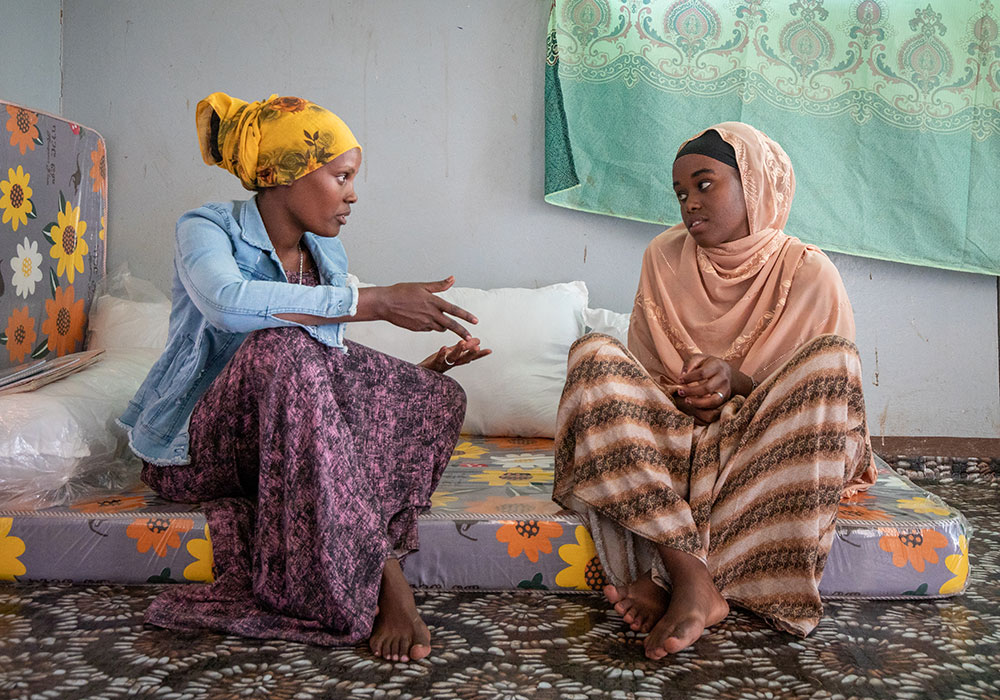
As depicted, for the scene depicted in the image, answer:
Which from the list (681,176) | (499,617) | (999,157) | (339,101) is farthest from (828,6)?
(499,617)

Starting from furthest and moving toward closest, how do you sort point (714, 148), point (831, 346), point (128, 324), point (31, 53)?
point (31, 53)
point (128, 324)
point (714, 148)
point (831, 346)

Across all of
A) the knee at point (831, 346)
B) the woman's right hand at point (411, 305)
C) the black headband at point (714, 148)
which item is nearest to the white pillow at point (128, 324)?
the woman's right hand at point (411, 305)

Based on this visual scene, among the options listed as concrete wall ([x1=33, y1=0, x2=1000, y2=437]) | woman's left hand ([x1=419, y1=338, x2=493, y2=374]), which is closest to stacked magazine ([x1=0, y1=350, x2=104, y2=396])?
woman's left hand ([x1=419, y1=338, x2=493, y2=374])

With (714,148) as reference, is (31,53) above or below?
above

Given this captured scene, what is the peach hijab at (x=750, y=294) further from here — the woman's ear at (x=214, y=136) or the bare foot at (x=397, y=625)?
the woman's ear at (x=214, y=136)

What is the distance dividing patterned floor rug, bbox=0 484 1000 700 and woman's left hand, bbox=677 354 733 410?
0.43 meters

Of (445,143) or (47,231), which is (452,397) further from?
(47,231)

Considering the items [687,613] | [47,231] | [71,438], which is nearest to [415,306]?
[687,613]

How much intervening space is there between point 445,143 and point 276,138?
1248 mm

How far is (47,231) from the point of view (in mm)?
2736

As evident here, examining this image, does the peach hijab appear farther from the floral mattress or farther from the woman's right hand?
the woman's right hand

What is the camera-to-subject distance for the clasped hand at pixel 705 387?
1.80 meters

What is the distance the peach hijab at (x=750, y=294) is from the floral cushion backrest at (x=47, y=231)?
1.82 meters

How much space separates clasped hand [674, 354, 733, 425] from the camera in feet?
5.91
